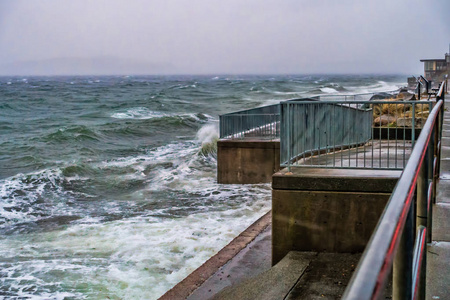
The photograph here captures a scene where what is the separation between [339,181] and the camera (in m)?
7.14

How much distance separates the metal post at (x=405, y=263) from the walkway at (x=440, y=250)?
2.52 meters

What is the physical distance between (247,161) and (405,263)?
16507 millimetres

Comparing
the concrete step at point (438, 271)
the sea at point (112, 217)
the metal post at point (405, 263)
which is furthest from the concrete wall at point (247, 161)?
the metal post at point (405, 263)

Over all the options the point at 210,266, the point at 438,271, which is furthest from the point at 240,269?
the point at 438,271

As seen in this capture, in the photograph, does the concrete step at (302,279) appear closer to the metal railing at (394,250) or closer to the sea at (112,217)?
the sea at (112,217)

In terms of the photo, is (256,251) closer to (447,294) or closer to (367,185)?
(367,185)

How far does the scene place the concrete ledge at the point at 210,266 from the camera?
7.45 m

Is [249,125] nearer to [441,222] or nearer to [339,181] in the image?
[339,181]

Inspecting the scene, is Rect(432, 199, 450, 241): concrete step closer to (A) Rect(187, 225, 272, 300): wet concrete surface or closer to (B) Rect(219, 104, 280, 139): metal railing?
(A) Rect(187, 225, 272, 300): wet concrete surface

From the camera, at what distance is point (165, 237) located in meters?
11.5

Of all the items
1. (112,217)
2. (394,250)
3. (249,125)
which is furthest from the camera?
(249,125)

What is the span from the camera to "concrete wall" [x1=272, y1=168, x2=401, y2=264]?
278 inches

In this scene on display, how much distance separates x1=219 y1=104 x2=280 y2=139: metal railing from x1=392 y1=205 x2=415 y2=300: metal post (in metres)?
17.0

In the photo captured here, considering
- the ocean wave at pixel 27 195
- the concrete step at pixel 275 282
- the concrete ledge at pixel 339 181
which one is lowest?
the ocean wave at pixel 27 195
